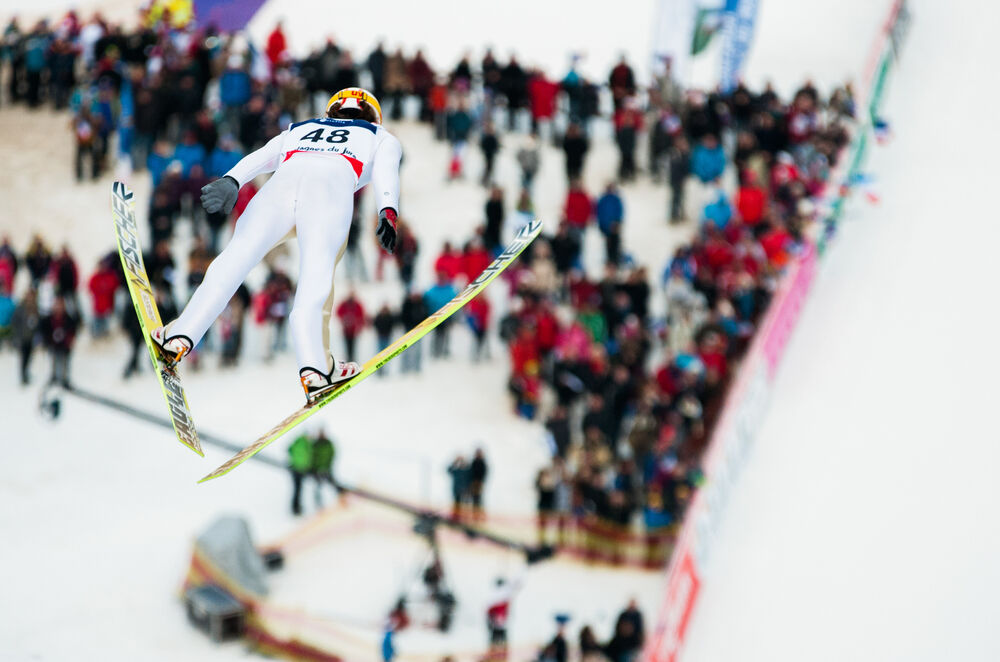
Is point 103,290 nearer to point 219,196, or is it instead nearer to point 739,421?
point 739,421

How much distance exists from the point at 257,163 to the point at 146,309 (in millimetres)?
962

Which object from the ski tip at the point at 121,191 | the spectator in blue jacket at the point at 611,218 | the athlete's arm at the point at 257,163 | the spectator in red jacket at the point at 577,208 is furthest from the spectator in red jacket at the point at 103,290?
the athlete's arm at the point at 257,163

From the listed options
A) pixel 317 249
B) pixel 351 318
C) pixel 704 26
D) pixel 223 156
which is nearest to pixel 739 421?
pixel 351 318

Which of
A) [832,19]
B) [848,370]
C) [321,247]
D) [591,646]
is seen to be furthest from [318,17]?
[321,247]

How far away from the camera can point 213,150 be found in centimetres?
1730

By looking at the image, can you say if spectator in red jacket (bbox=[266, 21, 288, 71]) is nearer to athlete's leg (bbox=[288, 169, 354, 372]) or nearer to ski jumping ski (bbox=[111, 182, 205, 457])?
ski jumping ski (bbox=[111, 182, 205, 457])

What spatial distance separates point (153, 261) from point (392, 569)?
4083 mm

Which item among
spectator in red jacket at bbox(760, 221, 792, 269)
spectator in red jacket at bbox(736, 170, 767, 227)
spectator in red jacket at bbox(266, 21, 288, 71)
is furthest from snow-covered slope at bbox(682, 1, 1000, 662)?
spectator in red jacket at bbox(266, 21, 288, 71)

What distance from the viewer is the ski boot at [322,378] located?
679 centimetres

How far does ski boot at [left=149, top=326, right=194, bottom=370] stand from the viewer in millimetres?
6770

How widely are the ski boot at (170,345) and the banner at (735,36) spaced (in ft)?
45.1

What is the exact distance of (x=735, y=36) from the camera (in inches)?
778

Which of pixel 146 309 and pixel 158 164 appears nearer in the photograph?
pixel 146 309

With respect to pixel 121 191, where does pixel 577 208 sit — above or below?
below
